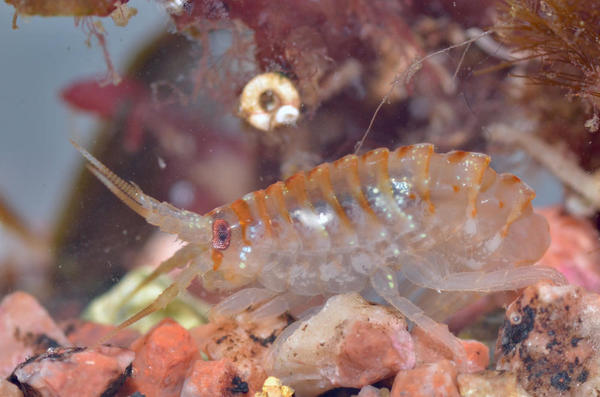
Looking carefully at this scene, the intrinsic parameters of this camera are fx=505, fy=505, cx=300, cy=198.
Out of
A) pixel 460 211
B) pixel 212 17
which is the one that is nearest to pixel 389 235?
pixel 460 211

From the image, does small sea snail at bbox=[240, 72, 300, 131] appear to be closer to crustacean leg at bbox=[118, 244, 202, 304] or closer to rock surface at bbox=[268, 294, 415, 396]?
crustacean leg at bbox=[118, 244, 202, 304]

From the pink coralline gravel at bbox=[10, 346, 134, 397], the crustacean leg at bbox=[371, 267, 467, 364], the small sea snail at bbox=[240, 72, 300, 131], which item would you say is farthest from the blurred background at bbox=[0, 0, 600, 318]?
the crustacean leg at bbox=[371, 267, 467, 364]

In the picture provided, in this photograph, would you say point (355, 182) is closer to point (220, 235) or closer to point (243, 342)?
point (220, 235)

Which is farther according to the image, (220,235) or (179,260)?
(179,260)

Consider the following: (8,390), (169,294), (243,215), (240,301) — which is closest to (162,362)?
(169,294)

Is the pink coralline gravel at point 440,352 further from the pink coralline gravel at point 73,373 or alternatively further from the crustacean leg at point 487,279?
the pink coralline gravel at point 73,373

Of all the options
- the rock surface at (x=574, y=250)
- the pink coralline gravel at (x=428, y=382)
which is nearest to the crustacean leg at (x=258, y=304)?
the pink coralline gravel at (x=428, y=382)
